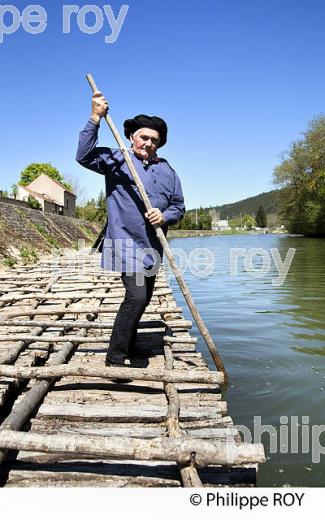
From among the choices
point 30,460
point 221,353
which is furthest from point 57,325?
point 30,460

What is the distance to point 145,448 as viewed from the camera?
2.07 m

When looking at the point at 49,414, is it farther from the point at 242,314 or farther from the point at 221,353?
the point at 242,314

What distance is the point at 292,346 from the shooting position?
20.5 feet

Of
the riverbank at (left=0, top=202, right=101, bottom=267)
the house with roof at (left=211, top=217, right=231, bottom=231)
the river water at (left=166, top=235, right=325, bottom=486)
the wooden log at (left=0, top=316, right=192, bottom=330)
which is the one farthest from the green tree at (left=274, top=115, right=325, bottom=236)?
the house with roof at (left=211, top=217, right=231, bottom=231)

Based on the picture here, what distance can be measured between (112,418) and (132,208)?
1649 mm

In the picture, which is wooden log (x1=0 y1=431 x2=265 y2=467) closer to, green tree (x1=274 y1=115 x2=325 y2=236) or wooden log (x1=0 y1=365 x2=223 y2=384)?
wooden log (x1=0 y1=365 x2=223 y2=384)

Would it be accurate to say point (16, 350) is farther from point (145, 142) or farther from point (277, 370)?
point (277, 370)

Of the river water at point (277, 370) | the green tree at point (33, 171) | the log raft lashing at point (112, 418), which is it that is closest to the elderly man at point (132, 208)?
the log raft lashing at point (112, 418)

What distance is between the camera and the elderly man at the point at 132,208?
349 centimetres

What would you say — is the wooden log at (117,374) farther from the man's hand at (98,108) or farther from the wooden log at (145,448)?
the man's hand at (98,108)

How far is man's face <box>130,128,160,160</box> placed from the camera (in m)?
3.69

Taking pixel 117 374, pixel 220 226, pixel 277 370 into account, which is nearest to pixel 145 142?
pixel 117 374

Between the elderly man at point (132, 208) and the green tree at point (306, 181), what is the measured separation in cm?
4848
